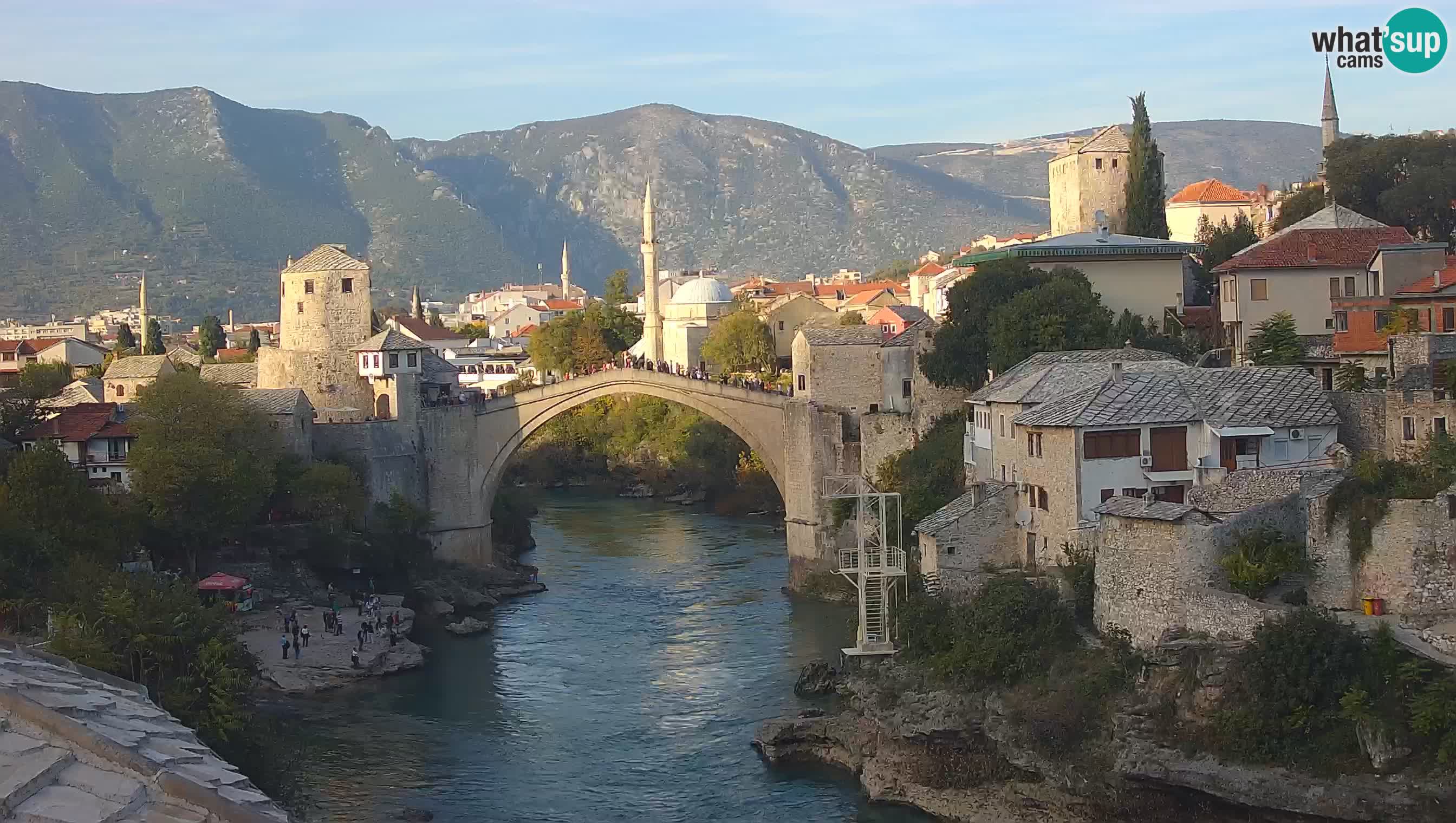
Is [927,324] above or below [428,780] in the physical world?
above

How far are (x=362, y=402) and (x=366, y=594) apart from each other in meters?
8.85

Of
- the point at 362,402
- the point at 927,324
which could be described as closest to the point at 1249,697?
the point at 927,324

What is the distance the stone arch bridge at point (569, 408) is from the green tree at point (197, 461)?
18.0 ft

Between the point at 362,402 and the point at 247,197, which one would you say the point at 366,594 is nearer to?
the point at 362,402

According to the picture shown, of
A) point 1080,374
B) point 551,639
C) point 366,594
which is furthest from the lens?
point 366,594

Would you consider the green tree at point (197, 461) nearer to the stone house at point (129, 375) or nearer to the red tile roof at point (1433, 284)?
the stone house at point (129, 375)

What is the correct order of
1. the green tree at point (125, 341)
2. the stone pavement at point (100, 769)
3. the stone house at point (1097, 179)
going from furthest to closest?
1. the green tree at point (125, 341)
2. the stone house at point (1097, 179)
3. the stone pavement at point (100, 769)

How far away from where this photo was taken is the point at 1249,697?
23.7m

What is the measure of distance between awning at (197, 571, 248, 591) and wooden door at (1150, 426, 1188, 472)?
18944 mm

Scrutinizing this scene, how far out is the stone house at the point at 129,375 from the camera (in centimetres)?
5316

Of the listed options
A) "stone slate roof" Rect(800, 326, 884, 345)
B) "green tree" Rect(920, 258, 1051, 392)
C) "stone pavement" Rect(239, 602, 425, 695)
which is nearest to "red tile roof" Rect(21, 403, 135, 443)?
"stone pavement" Rect(239, 602, 425, 695)

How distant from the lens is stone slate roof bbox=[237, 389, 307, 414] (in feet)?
151

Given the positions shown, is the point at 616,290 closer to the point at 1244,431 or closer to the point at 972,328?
the point at 972,328

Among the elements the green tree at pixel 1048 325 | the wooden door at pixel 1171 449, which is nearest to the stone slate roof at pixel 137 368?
the green tree at pixel 1048 325
